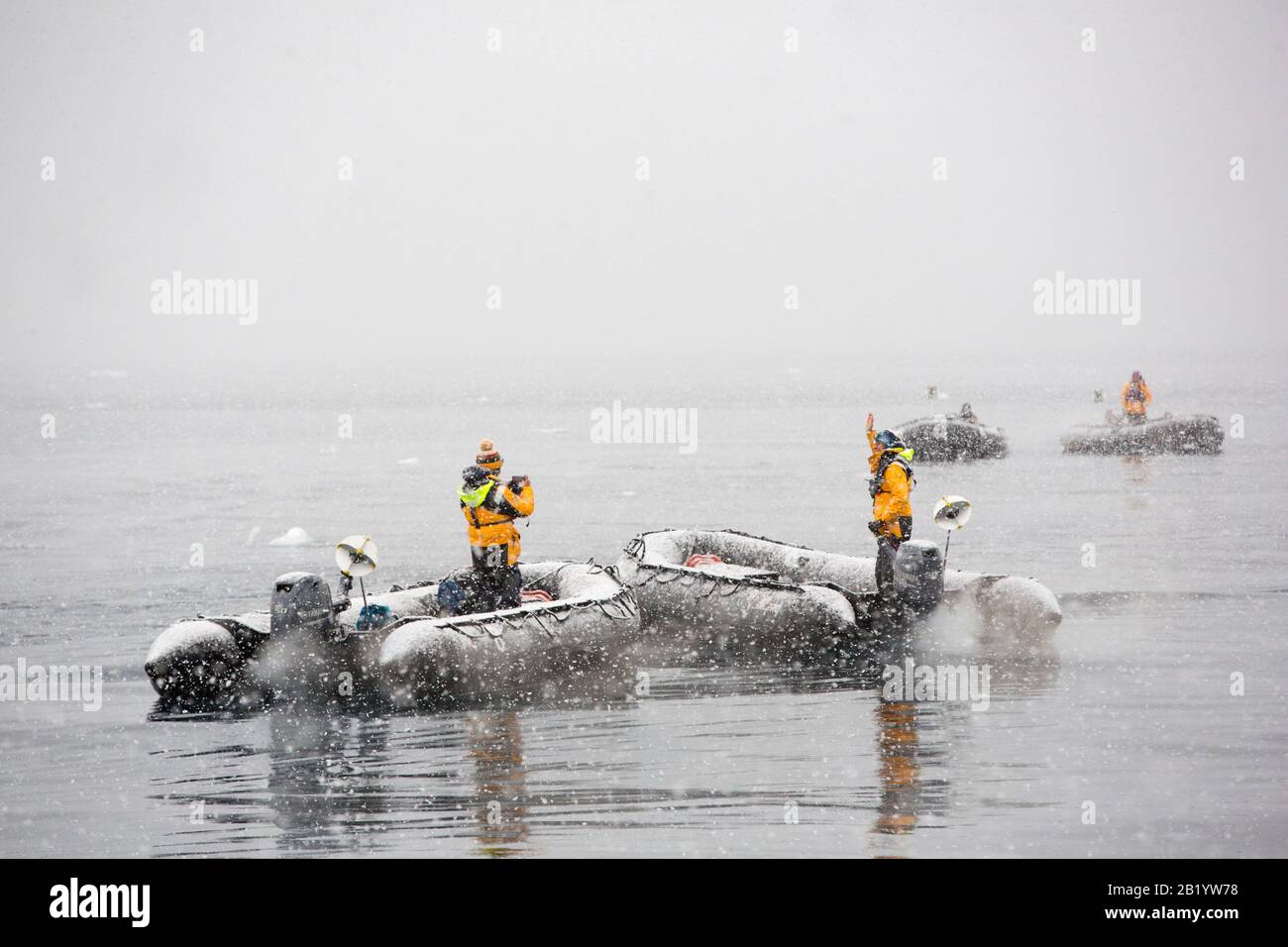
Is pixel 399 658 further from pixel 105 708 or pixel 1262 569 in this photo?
pixel 1262 569

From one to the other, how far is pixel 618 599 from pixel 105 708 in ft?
12.9

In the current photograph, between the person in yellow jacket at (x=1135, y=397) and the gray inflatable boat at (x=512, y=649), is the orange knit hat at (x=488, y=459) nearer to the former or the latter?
the gray inflatable boat at (x=512, y=649)

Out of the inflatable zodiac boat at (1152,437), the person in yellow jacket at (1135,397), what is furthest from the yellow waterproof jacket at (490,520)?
the inflatable zodiac boat at (1152,437)

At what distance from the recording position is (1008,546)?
18438 millimetres

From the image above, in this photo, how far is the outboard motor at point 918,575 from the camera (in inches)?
445

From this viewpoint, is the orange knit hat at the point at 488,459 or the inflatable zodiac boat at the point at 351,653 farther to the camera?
the orange knit hat at the point at 488,459

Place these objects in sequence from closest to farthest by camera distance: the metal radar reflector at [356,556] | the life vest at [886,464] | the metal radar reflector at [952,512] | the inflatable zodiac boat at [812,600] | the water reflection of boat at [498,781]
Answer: the water reflection of boat at [498,781] → the metal radar reflector at [356,556] → the inflatable zodiac boat at [812,600] → the metal radar reflector at [952,512] → the life vest at [886,464]

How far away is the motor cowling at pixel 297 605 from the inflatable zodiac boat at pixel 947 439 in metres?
21.2

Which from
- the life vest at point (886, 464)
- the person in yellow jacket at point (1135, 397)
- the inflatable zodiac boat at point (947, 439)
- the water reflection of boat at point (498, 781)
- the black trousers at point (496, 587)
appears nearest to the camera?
the water reflection of boat at point (498, 781)

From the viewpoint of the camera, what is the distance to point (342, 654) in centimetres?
1006

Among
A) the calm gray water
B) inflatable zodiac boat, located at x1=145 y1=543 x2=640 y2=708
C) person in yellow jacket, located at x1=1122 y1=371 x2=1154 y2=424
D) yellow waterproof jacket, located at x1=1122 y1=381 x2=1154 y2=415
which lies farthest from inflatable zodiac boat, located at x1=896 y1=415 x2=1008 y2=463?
inflatable zodiac boat, located at x1=145 y1=543 x2=640 y2=708

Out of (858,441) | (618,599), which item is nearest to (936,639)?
(618,599)

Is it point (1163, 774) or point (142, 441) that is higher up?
point (142, 441)

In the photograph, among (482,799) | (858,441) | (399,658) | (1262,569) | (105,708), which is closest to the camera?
(482,799)
